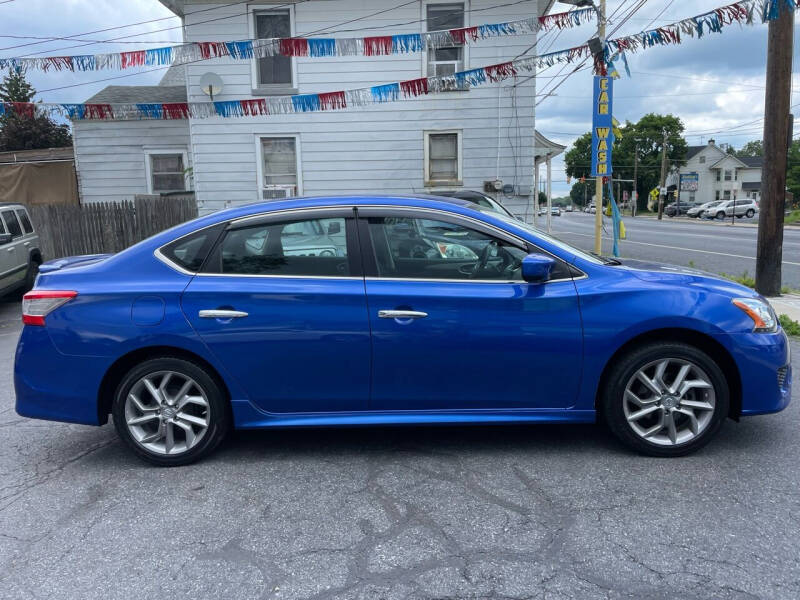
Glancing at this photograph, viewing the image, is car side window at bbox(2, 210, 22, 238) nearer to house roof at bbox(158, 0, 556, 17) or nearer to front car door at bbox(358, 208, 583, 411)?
house roof at bbox(158, 0, 556, 17)

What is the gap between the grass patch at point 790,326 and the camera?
7484 millimetres

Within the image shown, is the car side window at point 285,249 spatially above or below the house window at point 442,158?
below

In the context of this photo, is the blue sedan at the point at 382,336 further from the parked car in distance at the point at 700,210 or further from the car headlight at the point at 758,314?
the parked car in distance at the point at 700,210

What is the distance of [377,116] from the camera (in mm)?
14414

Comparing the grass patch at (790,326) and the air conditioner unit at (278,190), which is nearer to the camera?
the grass patch at (790,326)

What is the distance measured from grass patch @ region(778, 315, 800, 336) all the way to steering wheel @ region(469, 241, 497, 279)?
5.18m

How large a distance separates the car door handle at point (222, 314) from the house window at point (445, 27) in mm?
11322

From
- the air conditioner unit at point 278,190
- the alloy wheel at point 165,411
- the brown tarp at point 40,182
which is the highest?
the brown tarp at point 40,182

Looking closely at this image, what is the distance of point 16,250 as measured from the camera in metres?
11.0

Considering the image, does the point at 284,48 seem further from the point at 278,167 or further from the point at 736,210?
the point at 736,210

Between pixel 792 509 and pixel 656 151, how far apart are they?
95474 mm

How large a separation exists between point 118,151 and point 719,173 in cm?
8656

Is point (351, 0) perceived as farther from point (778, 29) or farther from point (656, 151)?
point (656, 151)

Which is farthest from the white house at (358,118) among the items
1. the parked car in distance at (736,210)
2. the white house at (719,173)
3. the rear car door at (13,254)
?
the white house at (719,173)
